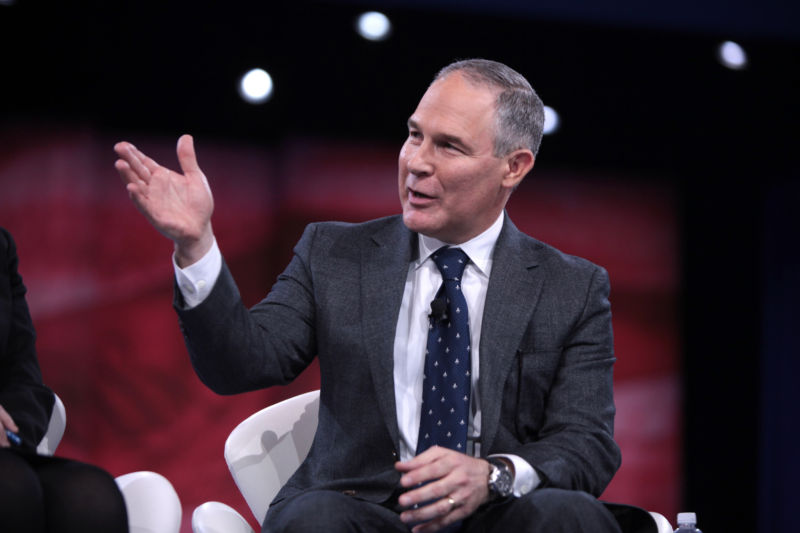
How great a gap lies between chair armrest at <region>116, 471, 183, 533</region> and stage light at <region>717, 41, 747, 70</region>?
334cm

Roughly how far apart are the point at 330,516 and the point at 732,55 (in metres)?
3.39

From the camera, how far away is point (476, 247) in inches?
82.9

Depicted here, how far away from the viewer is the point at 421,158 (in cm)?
202

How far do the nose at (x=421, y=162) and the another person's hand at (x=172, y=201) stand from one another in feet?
1.57

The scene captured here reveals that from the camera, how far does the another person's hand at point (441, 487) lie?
162 centimetres

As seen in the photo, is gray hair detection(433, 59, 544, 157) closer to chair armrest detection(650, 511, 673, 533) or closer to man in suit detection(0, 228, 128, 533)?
chair armrest detection(650, 511, 673, 533)

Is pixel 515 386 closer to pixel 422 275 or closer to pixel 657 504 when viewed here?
pixel 422 275

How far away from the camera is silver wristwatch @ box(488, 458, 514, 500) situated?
1728 millimetres

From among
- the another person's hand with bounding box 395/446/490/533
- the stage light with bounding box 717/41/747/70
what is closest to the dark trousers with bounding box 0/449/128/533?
the another person's hand with bounding box 395/446/490/533

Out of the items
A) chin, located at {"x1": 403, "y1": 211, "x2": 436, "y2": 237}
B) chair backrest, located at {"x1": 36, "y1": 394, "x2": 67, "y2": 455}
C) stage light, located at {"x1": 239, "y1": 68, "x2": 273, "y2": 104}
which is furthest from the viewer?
stage light, located at {"x1": 239, "y1": 68, "x2": 273, "y2": 104}

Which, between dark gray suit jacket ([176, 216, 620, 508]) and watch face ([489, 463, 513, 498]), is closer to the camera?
watch face ([489, 463, 513, 498])

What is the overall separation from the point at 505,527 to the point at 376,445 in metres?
Result: 0.34

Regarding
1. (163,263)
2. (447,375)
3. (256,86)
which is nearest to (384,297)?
(447,375)

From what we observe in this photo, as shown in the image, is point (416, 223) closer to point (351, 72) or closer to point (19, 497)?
point (19, 497)
